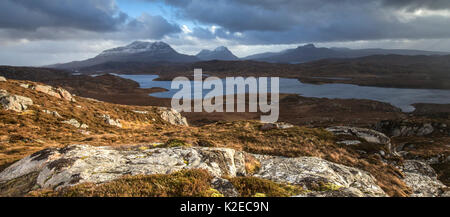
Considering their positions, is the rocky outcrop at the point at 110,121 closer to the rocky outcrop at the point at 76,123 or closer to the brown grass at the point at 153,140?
the brown grass at the point at 153,140

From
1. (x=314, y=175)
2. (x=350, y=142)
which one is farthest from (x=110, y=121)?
(x=350, y=142)

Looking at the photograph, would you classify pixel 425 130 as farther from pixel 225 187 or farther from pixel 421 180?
pixel 225 187

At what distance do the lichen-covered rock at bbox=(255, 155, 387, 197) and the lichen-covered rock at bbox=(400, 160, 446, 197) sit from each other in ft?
22.0

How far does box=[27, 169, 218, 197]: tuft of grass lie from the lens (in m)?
6.02

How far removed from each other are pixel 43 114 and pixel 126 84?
187816mm

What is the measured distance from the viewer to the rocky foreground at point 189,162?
7.14 meters

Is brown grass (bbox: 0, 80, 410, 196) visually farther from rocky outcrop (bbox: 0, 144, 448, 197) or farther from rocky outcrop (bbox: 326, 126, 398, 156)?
rocky outcrop (bbox: 326, 126, 398, 156)

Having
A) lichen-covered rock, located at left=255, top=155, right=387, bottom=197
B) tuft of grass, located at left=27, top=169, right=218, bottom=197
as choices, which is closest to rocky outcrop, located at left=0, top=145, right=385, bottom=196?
lichen-covered rock, located at left=255, top=155, right=387, bottom=197

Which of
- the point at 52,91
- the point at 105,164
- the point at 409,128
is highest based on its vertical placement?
the point at 52,91

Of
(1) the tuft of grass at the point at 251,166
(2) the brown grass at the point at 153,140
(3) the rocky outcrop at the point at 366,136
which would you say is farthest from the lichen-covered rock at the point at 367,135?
(1) the tuft of grass at the point at 251,166

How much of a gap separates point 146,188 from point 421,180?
70.2ft

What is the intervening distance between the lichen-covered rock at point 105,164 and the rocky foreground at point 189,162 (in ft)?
0.14

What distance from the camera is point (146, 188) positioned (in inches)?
251
